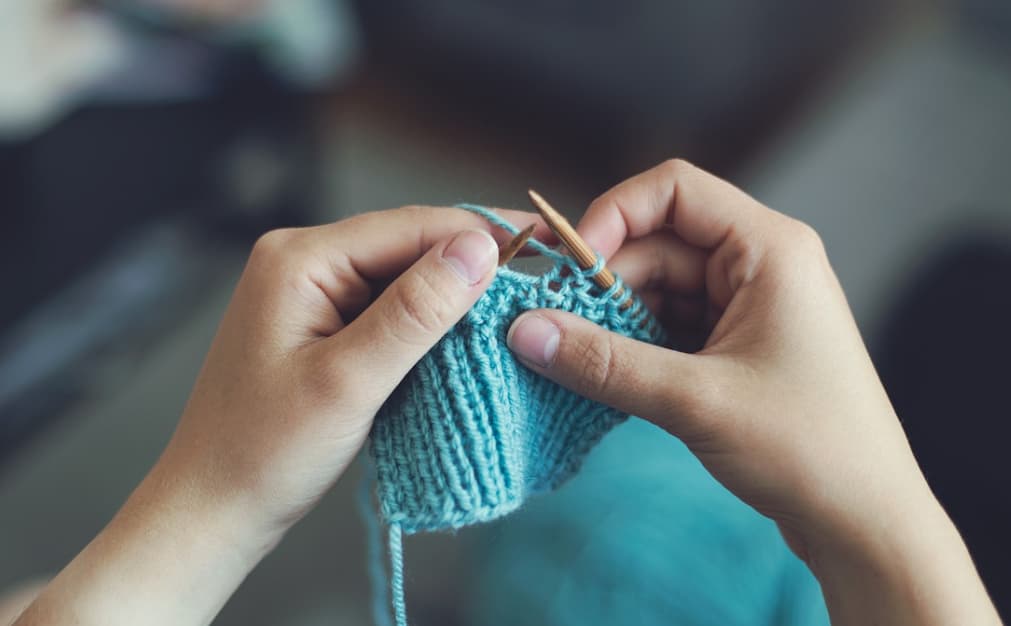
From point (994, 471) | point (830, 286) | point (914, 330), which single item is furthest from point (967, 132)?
point (830, 286)

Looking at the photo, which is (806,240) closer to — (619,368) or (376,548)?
(619,368)

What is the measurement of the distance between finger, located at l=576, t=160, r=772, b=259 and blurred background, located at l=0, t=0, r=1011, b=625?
0.39 m

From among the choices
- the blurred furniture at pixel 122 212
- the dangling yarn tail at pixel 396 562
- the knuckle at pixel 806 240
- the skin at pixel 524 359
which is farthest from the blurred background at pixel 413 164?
the knuckle at pixel 806 240

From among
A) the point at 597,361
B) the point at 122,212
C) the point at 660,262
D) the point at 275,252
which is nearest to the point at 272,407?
the point at 275,252

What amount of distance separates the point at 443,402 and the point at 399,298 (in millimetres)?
117

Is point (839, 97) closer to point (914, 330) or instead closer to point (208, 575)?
point (914, 330)

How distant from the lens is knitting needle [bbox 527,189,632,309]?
2.41 feet

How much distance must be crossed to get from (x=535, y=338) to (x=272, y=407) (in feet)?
0.74

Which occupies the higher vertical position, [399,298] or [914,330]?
[399,298]

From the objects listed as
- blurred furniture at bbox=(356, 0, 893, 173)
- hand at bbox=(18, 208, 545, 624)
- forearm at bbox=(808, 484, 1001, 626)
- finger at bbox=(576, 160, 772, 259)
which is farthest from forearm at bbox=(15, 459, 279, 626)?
blurred furniture at bbox=(356, 0, 893, 173)

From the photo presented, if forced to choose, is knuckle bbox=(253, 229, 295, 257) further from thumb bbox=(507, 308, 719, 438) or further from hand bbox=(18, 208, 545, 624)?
thumb bbox=(507, 308, 719, 438)

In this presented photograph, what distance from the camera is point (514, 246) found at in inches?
29.3

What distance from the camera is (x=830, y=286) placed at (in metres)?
0.76

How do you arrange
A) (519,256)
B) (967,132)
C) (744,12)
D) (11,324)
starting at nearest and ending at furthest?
1. (519,256)
2. (967,132)
3. (11,324)
4. (744,12)
